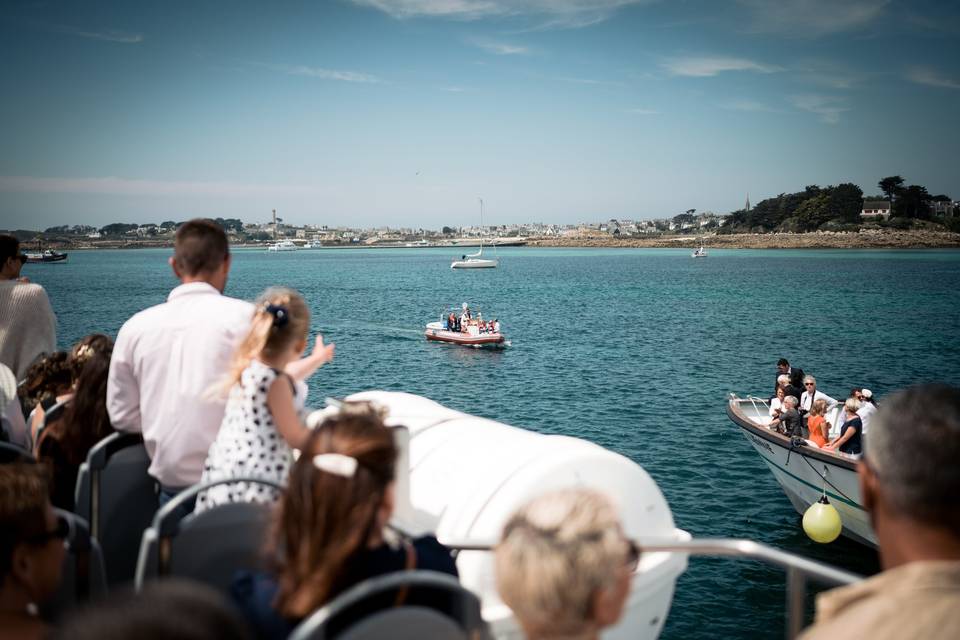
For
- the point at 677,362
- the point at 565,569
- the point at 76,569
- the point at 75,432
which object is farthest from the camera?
the point at 677,362

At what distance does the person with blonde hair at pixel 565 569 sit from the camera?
1.84 metres

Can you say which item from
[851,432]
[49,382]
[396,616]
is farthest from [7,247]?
[851,432]

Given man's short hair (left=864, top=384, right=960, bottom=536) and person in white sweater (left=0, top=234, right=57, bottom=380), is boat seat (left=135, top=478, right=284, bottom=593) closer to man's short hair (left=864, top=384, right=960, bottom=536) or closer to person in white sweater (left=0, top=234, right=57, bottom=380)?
man's short hair (left=864, top=384, right=960, bottom=536)

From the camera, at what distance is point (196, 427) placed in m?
3.58

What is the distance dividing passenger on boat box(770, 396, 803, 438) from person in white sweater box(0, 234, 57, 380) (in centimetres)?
1560

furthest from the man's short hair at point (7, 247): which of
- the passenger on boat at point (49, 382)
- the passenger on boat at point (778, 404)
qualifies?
the passenger on boat at point (778, 404)

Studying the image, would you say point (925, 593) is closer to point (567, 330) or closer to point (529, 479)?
point (529, 479)

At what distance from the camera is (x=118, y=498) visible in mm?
3797

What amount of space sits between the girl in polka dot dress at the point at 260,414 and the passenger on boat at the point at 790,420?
16.1 meters

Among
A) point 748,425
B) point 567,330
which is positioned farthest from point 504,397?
point 567,330

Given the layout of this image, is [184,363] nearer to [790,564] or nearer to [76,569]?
[76,569]

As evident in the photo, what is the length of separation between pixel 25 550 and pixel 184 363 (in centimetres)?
137

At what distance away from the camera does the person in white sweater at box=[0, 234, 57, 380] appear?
5.71 m

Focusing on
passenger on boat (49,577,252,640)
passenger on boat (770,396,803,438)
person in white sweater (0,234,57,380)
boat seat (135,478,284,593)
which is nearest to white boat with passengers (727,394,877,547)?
passenger on boat (770,396,803,438)
